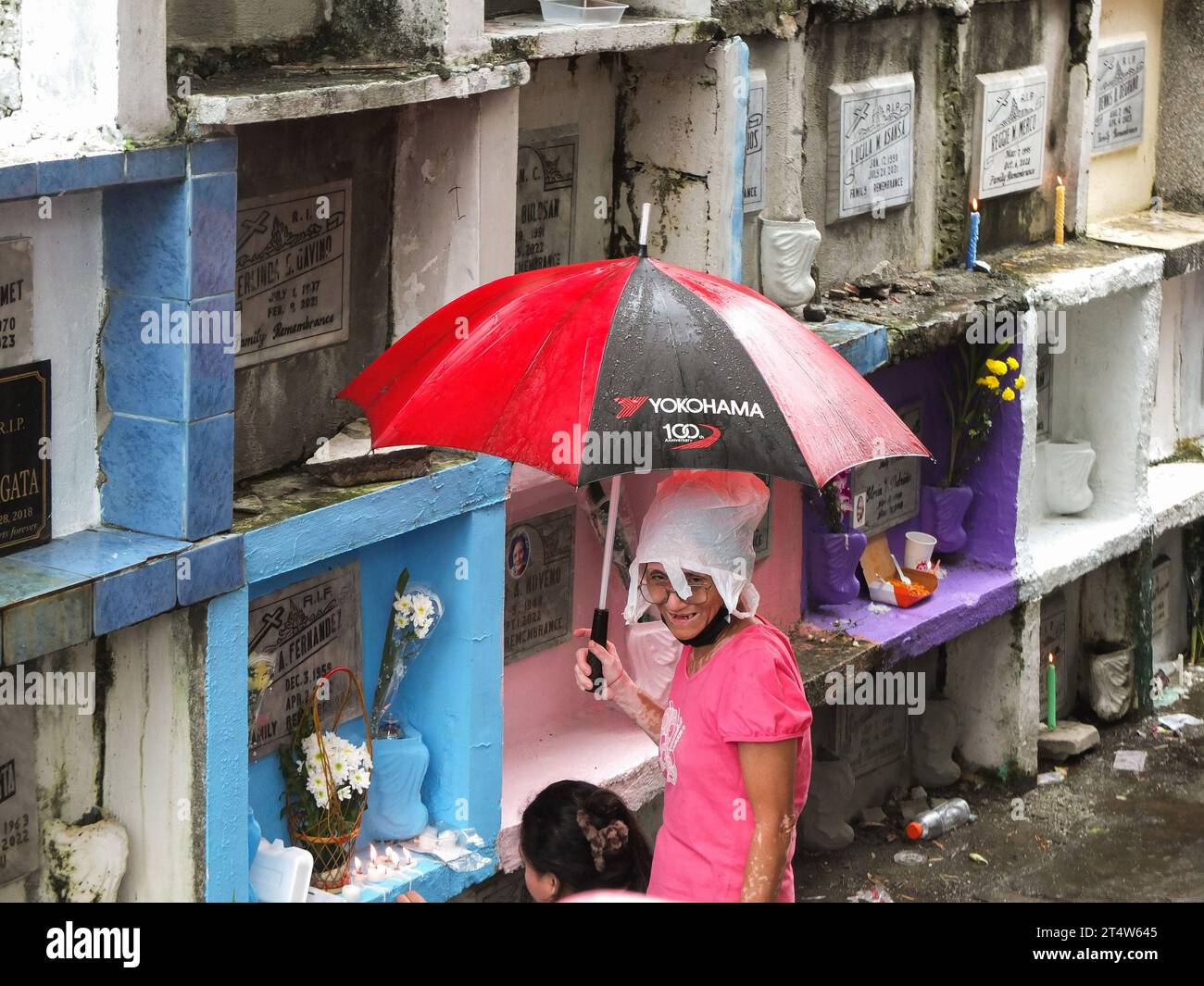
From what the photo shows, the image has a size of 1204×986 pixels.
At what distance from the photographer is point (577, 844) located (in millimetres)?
4324

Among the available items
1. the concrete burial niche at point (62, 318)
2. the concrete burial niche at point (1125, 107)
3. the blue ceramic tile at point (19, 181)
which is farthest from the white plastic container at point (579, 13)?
the concrete burial niche at point (1125, 107)

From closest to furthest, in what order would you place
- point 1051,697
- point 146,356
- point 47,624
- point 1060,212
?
1. point 47,624
2. point 146,356
3. point 1060,212
4. point 1051,697

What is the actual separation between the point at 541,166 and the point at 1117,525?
4.55 m

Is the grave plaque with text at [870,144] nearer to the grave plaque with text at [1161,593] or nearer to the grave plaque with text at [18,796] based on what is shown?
the grave plaque with text at [1161,593]

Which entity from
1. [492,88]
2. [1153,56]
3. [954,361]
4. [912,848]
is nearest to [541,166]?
[492,88]

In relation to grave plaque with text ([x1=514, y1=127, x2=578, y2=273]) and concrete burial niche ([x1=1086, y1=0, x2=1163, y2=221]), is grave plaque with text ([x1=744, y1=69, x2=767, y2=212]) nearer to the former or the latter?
grave plaque with text ([x1=514, y1=127, x2=578, y2=273])

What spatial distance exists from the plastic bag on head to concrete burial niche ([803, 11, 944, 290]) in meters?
3.93

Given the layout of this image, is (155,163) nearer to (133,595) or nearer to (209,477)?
(209,477)

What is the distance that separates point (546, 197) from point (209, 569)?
7.93ft

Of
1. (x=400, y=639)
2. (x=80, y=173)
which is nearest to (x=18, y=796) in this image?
(x=400, y=639)

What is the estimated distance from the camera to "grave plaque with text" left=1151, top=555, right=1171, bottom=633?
1116 centimetres

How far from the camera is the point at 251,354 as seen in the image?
561 centimetres

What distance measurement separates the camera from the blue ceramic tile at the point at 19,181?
4.29 m

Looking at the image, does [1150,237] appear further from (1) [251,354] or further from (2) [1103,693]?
(1) [251,354]
